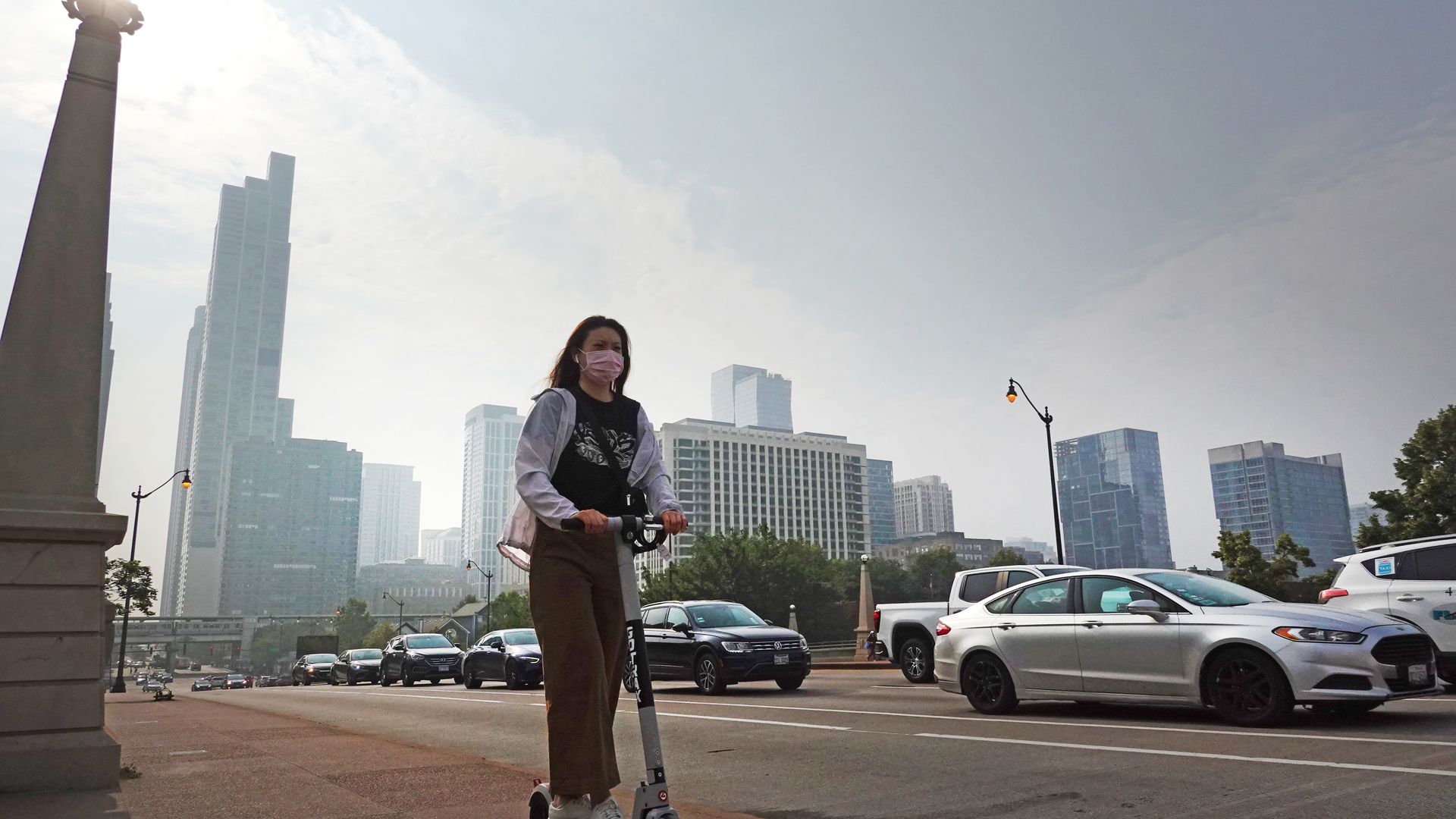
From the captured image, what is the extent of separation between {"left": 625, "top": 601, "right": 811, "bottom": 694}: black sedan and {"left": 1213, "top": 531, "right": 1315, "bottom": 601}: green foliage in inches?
1314

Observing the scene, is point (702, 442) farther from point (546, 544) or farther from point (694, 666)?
point (546, 544)

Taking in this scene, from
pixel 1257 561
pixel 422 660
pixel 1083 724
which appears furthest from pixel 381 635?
pixel 1083 724

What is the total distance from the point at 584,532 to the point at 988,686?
7.87 m

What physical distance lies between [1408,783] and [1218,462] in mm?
173306

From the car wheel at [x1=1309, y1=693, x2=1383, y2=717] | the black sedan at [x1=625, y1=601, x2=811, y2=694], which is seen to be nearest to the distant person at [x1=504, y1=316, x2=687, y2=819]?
the car wheel at [x1=1309, y1=693, x2=1383, y2=717]

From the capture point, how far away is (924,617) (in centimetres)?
1633

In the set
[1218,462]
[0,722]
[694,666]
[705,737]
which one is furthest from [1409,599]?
[1218,462]

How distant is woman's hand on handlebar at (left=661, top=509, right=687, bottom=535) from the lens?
12.0ft

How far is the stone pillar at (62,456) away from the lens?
6.17 metres

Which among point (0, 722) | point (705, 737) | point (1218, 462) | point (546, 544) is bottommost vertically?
point (705, 737)

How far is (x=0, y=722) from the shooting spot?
6027 mm

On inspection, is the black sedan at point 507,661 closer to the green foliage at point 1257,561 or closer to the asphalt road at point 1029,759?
the asphalt road at point 1029,759

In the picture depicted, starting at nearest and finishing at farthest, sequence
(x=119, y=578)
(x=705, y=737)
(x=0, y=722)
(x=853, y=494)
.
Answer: (x=0, y=722)
(x=705, y=737)
(x=119, y=578)
(x=853, y=494)

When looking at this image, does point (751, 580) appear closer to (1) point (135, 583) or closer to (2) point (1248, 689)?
(1) point (135, 583)
